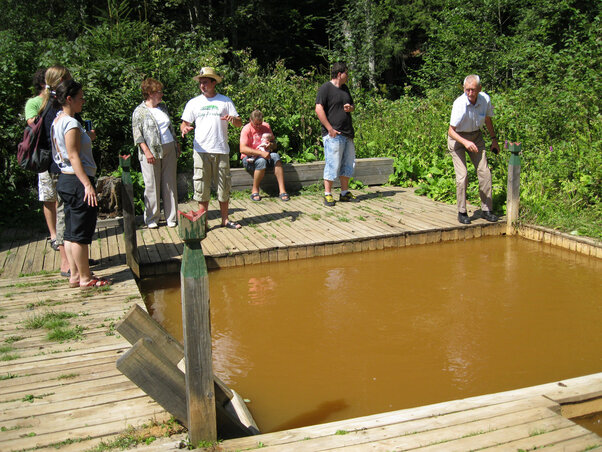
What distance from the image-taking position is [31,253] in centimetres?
659

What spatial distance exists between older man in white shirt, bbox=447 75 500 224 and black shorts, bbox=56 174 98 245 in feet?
14.6

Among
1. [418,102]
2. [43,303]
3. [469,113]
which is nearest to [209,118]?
[43,303]

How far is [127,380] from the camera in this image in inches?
141

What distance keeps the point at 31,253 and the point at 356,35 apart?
1430 cm

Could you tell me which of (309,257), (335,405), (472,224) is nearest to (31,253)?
(309,257)

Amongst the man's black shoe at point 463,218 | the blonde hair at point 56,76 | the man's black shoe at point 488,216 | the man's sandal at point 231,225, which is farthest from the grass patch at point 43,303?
the man's black shoe at point 488,216

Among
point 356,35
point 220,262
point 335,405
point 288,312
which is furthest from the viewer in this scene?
point 356,35

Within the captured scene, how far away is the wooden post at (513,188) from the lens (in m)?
7.50

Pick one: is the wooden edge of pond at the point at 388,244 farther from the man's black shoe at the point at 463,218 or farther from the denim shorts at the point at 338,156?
the denim shorts at the point at 338,156

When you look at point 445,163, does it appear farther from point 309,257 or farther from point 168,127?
point 168,127

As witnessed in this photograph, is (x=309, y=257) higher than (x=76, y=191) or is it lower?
lower

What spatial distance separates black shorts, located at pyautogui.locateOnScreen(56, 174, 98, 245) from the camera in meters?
4.89

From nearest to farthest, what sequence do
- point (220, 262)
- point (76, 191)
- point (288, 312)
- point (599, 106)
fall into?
1. point (76, 191)
2. point (288, 312)
3. point (220, 262)
4. point (599, 106)

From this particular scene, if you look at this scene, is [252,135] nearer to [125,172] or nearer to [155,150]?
[155,150]
